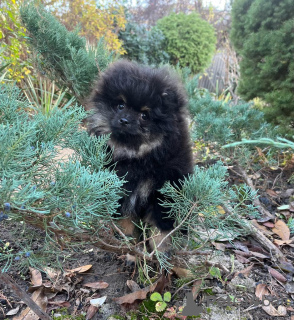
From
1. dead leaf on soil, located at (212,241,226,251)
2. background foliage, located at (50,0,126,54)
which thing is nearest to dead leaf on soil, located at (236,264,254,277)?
dead leaf on soil, located at (212,241,226,251)

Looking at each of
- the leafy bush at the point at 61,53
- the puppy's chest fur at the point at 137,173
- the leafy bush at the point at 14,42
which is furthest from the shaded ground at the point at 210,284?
the leafy bush at the point at 14,42

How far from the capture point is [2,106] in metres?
1.16

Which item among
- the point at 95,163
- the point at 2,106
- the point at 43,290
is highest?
the point at 2,106

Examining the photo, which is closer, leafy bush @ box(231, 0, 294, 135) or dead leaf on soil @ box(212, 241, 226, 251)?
dead leaf on soil @ box(212, 241, 226, 251)

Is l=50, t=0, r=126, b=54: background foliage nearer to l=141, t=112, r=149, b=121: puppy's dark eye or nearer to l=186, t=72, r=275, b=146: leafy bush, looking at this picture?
l=186, t=72, r=275, b=146: leafy bush

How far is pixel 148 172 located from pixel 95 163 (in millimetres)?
363

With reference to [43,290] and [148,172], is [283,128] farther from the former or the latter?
[43,290]

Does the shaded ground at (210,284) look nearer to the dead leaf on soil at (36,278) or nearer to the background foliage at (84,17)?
the dead leaf on soil at (36,278)

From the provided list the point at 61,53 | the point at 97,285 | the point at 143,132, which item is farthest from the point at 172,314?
the point at 61,53

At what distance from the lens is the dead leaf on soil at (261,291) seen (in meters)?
1.89

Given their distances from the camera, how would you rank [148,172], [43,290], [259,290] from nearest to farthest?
[148,172] < [43,290] < [259,290]

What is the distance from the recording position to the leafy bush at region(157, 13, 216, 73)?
9.04 meters

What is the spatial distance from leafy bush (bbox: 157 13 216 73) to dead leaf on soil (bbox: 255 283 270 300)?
787cm

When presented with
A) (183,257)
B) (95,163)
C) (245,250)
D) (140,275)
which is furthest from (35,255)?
(245,250)
